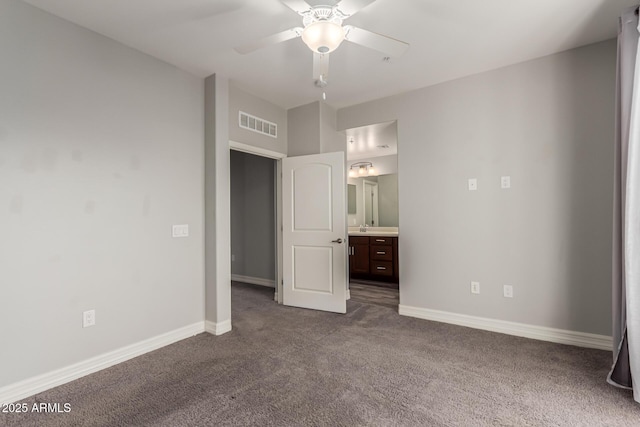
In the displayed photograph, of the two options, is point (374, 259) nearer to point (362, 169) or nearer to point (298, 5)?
point (362, 169)

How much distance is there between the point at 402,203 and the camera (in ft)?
12.1

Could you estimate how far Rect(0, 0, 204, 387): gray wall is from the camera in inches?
80.4

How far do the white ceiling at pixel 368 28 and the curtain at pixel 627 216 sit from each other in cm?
45

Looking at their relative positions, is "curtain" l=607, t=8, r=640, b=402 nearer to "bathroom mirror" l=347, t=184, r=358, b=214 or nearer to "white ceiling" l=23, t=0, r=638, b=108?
"white ceiling" l=23, t=0, r=638, b=108

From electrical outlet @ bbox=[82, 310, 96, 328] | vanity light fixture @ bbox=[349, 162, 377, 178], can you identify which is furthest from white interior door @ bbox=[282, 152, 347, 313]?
vanity light fixture @ bbox=[349, 162, 377, 178]

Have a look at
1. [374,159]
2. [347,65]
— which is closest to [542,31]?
[347,65]

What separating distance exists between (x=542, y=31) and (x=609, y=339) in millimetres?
2564

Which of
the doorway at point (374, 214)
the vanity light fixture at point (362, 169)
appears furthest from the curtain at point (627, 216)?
the vanity light fixture at point (362, 169)

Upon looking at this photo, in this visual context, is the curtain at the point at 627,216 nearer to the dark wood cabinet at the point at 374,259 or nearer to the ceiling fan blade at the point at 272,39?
the ceiling fan blade at the point at 272,39

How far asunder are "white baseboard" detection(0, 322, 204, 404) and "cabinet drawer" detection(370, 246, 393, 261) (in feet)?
10.9

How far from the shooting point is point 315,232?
3893 mm

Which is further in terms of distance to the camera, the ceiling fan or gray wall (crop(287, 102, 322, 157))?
gray wall (crop(287, 102, 322, 157))

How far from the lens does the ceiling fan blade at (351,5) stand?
5.43ft

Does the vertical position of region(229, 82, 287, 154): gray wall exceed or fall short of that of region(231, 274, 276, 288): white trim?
it exceeds it
